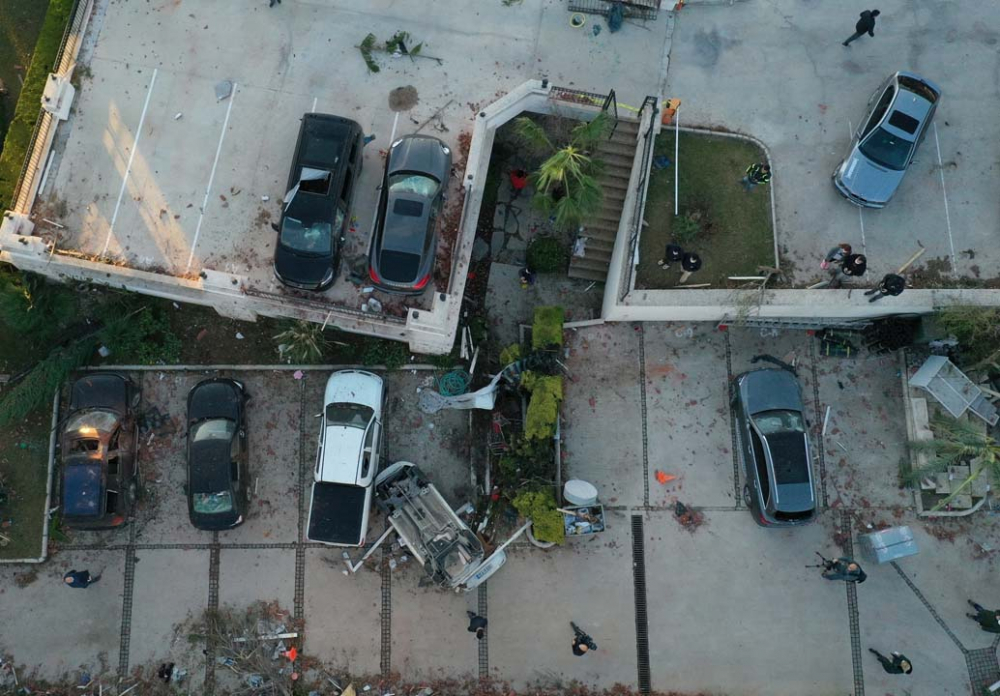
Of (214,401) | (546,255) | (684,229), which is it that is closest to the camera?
(684,229)

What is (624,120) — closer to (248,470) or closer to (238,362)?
(238,362)

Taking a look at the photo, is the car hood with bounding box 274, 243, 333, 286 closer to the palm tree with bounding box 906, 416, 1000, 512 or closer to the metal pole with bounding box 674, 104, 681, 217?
the metal pole with bounding box 674, 104, 681, 217

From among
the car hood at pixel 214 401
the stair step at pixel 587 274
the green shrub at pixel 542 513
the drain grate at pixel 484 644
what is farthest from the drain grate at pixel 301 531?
the stair step at pixel 587 274

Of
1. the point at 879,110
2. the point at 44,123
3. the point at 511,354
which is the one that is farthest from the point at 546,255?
the point at 44,123

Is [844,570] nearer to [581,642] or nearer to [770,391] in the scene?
[770,391]

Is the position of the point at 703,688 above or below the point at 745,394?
below

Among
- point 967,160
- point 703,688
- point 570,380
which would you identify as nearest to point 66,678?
point 570,380
